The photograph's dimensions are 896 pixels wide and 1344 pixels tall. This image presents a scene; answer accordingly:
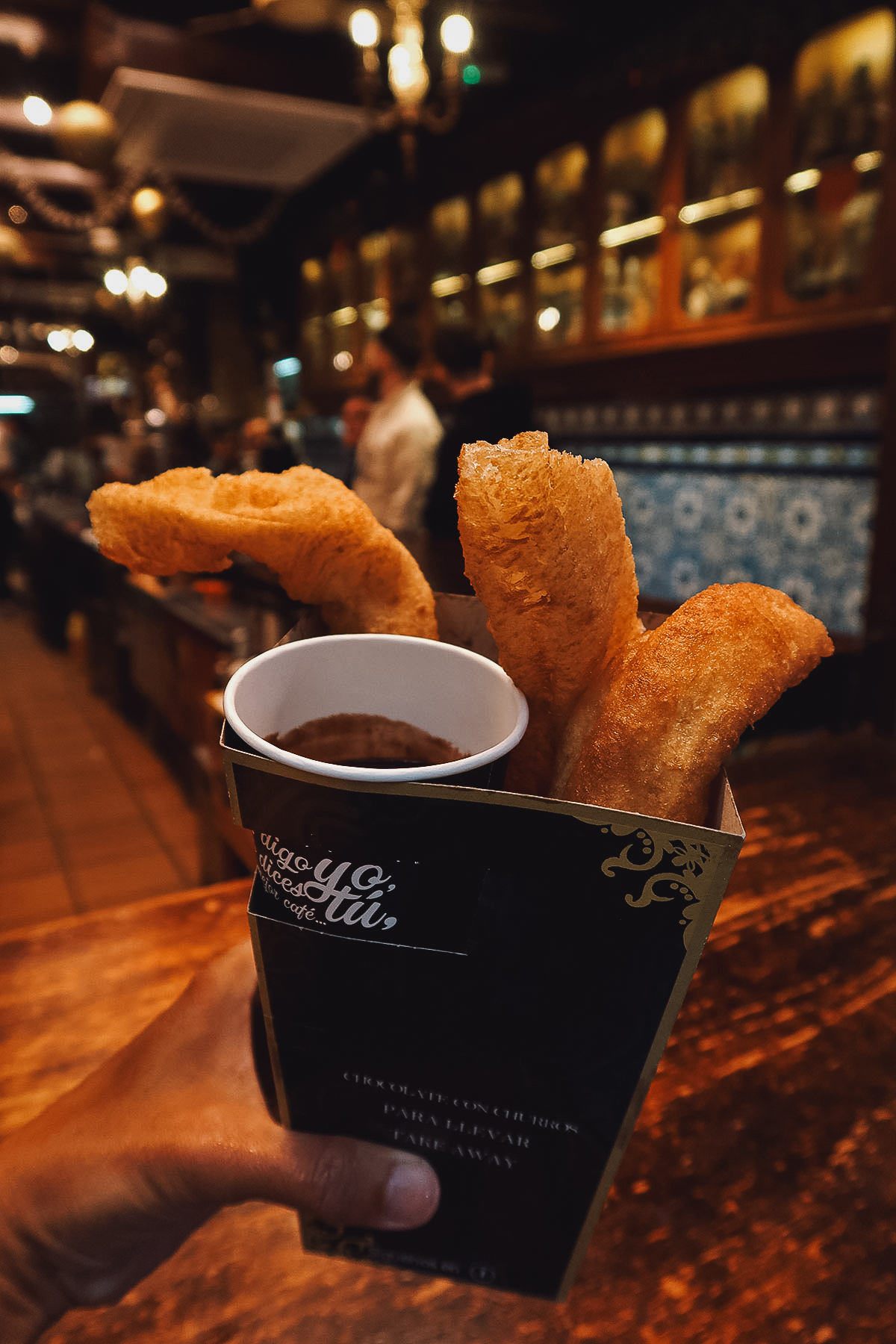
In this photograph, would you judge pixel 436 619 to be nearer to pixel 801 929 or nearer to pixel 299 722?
pixel 299 722

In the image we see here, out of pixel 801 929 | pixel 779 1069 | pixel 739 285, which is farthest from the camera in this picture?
pixel 739 285

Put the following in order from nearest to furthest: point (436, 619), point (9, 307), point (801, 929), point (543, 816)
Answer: point (543, 816)
point (436, 619)
point (801, 929)
point (9, 307)

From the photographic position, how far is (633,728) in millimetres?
463

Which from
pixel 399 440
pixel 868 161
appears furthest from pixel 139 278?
pixel 868 161

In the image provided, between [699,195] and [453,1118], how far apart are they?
415 cm

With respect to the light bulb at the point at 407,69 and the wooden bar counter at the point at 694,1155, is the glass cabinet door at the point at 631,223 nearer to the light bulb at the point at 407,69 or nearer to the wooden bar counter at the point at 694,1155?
the light bulb at the point at 407,69

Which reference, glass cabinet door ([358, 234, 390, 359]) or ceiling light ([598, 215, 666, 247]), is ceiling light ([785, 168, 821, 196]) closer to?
ceiling light ([598, 215, 666, 247])

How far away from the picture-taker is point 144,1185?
60cm

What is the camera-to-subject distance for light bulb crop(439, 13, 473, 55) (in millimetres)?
3092

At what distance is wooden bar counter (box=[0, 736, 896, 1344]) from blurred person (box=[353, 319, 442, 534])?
2.69 metres

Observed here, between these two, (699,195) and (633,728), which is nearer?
(633,728)

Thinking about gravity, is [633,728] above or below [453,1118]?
above

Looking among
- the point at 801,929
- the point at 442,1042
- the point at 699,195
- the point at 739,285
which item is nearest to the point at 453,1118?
the point at 442,1042

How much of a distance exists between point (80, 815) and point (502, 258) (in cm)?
401
